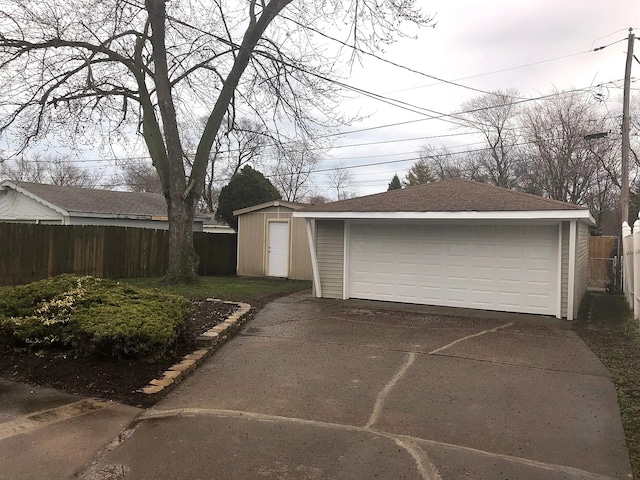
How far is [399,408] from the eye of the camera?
4.41 m

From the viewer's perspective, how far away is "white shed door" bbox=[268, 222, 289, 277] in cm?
1573

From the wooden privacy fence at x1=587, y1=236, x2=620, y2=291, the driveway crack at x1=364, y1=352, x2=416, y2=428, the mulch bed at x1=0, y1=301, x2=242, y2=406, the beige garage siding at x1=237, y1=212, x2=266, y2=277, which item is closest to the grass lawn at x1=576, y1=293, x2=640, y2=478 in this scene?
the driveway crack at x1=364, y1=352, x2=416, y2=428

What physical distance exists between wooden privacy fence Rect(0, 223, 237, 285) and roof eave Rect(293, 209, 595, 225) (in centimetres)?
695

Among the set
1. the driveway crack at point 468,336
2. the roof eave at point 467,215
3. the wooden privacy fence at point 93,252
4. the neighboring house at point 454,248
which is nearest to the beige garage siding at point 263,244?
the wooden privacy fence at point 93,252

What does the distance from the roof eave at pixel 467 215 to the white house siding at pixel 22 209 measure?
39.7 ft

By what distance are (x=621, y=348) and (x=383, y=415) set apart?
4.43 metres

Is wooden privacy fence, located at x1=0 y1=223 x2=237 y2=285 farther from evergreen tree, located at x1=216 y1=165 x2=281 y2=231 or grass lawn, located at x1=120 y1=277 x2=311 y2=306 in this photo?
evergreen tree, located at x1=216 y1=165 x2=281 y2=231

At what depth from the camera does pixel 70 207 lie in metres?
17.9

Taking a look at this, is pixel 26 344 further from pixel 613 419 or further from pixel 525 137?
pixel 525 137

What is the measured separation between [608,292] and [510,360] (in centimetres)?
1102

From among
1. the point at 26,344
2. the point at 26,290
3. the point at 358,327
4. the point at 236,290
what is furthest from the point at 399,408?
the point at 236,290

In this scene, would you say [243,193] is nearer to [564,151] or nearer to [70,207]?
[70,207]

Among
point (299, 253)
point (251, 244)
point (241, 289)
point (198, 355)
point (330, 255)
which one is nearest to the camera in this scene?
point (198, 355)

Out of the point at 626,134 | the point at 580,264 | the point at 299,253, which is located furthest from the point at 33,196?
the point at 626,134
